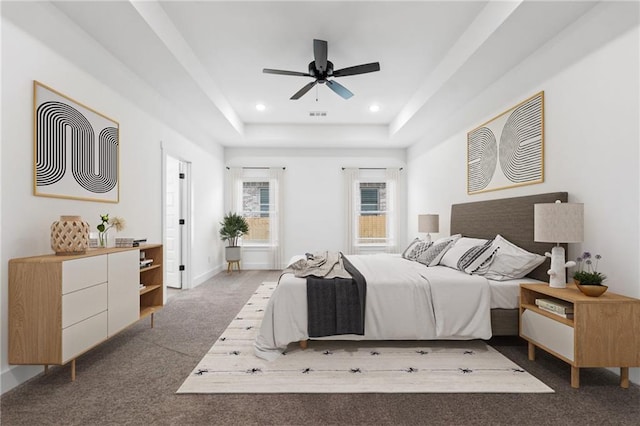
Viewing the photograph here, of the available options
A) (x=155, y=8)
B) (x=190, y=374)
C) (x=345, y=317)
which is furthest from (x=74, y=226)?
(x=345, y=317)

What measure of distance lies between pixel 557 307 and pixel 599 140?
4.32 feet

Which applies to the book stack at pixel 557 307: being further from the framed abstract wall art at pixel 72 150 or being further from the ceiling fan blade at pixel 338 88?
the framed abstract wall art at pixel 72 150

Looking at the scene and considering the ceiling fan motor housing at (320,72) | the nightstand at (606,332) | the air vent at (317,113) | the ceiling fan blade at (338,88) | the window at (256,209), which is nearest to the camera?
the nightstand at (606,332)

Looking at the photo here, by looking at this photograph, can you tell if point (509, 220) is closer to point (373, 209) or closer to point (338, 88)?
point (338, 88)

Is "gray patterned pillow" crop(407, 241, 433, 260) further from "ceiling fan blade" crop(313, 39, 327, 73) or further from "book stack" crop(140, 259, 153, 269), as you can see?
"book stack" crop(140, 259, 153, 269)

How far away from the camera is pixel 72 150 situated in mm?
2705

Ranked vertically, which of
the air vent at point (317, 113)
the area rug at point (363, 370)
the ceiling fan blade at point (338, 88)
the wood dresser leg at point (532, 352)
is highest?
the air vent at point (317, 113)

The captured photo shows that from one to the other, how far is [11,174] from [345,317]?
262 cm

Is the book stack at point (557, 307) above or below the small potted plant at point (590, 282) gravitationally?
below

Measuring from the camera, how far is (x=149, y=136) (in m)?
4.04

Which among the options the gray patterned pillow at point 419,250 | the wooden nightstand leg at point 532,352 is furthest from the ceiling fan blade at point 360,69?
the wooden nightstand leg at point 532,352

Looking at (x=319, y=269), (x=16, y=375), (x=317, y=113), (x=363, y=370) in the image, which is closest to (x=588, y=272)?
(x=363, y=370)

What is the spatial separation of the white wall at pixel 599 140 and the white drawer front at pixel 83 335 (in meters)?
3.82

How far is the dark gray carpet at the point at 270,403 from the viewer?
1854 millimetres
